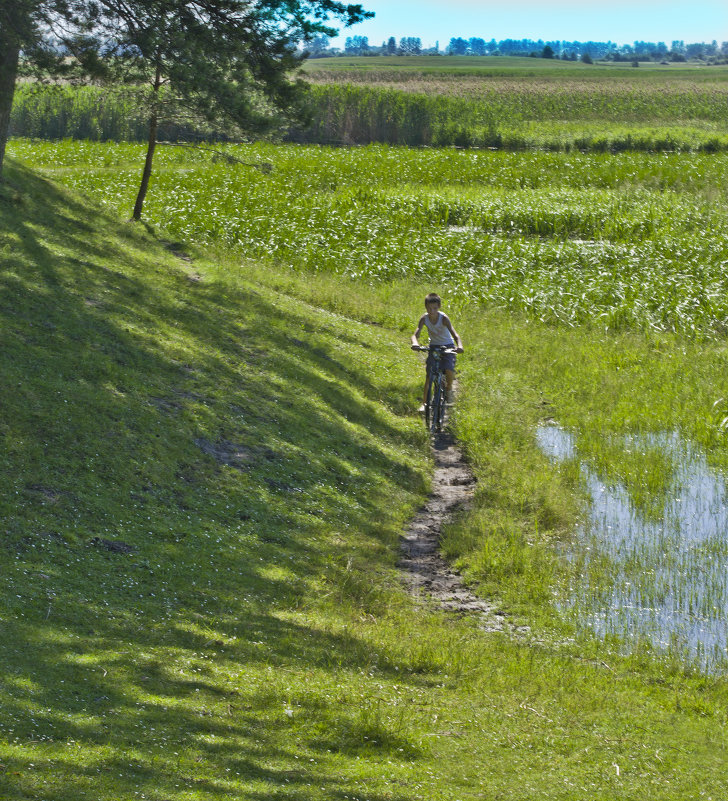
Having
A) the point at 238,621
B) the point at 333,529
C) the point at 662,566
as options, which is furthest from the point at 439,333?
the point at 238,621

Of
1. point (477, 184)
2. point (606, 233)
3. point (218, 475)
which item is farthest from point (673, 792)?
point (477, 184)

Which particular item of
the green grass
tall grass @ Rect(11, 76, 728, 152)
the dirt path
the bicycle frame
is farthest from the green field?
tall grass @ Rect(11, 76, 728, 152)

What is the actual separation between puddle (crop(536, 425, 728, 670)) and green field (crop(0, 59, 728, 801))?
0.13ft

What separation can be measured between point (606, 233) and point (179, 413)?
70.4 ft

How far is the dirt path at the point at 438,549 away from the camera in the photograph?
28.9 feet

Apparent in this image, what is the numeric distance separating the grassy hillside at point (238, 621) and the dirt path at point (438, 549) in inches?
9.5

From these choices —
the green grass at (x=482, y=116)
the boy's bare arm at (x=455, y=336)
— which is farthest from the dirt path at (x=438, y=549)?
the green grass at (x=482, y=116)

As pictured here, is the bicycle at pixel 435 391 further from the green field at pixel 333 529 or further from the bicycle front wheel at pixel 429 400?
the green field at pixel 333 529

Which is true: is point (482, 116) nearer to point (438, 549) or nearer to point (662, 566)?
point (438, 549)

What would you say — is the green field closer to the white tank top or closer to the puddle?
the puddle

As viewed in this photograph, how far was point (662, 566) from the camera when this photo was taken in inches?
383

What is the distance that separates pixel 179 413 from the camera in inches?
A: 444

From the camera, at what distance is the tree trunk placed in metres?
12.6

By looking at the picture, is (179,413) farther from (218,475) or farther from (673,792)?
(673,792)
